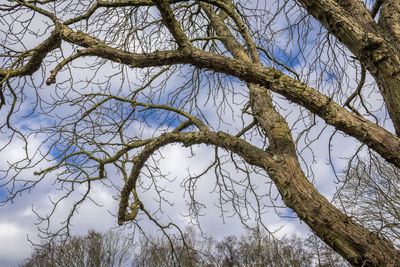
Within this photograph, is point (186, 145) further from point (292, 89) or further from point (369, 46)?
point (369, 46)

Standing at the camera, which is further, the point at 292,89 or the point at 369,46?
the point at 292,89

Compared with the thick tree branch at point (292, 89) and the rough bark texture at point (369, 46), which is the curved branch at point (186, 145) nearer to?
the thick tree branch at point (292, 89)

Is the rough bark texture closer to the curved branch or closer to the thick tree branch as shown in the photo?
the thick tree branch

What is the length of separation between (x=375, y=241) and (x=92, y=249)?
60.0ft

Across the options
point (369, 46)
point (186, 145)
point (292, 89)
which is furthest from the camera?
point (186, 145)

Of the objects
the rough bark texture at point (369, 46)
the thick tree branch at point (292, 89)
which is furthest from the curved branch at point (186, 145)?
the rough bark texture at point (369, 46)

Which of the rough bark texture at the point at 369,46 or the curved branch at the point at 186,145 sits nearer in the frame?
the rough bark texture at the point at 369,46

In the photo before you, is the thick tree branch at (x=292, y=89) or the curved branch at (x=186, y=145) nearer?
the thick tree branch at (x=292, y=89)

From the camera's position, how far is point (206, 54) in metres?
2.73

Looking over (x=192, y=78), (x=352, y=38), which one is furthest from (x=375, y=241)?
(x=192, y=78)

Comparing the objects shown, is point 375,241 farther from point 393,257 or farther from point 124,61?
point 124,61

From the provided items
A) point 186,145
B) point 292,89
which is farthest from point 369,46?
point 186,145

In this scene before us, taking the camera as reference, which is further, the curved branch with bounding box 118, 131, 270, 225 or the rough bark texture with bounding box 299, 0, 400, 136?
the curved branch with bounding box 118, 131, 270, 225

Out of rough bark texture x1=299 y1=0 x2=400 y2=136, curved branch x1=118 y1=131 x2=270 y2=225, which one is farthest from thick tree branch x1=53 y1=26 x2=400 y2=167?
curved branch x1=118 y1=131 x2=270 y2=225
